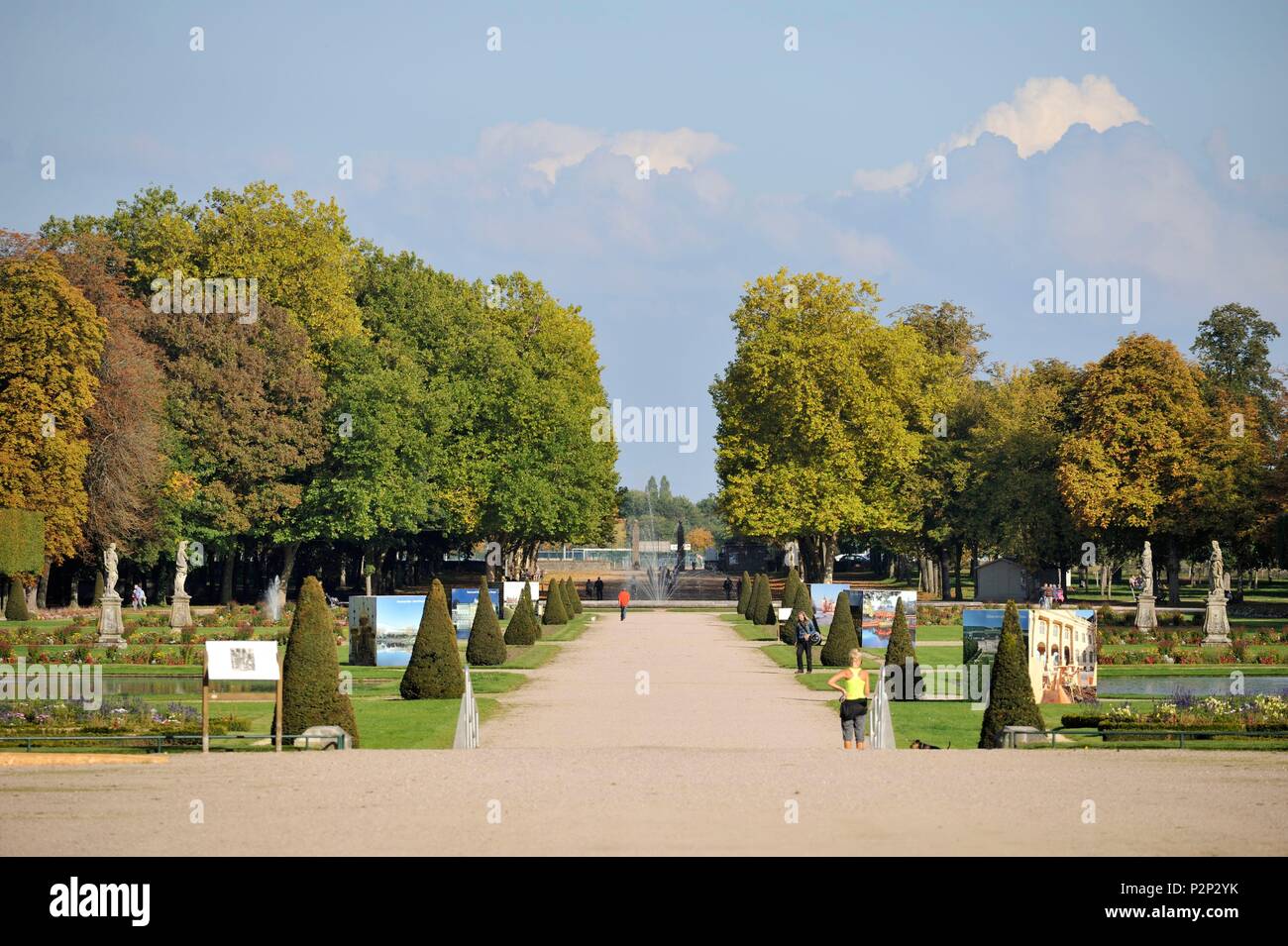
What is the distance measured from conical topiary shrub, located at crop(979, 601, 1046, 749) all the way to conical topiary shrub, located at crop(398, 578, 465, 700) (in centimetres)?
1138

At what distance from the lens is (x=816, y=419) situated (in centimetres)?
7744

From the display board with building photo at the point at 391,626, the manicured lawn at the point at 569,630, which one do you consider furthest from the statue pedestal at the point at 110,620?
the manicured lawn at the point at 569,630

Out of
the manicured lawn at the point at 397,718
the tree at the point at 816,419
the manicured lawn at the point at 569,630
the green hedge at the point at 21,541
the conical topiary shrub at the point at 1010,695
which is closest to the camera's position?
the conical topiary shrub at the point at 1010,695

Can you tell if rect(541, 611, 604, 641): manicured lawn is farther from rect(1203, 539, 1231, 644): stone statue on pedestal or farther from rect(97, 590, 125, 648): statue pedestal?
rect(1203, 539, 1231, 644): stone statue on pedestal

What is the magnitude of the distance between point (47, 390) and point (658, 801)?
4974 centimetres

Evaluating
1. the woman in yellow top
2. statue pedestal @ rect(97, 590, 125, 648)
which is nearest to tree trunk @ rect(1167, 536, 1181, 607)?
statue pedestal @ rect(97, 590, 125, 648)

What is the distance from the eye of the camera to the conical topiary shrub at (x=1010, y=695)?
23391 millimetres

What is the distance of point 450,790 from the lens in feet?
59.7

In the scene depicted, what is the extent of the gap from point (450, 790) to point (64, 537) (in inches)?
1855

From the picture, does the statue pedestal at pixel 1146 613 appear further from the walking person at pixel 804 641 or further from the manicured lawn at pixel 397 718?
the manicured lawn at pixel 397 718

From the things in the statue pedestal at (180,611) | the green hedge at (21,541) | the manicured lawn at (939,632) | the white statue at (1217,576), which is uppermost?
the green hedge at (21,541)

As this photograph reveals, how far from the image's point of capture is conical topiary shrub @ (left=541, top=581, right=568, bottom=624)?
2376 inches

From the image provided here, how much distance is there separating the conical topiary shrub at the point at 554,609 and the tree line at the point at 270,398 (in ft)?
41.4
